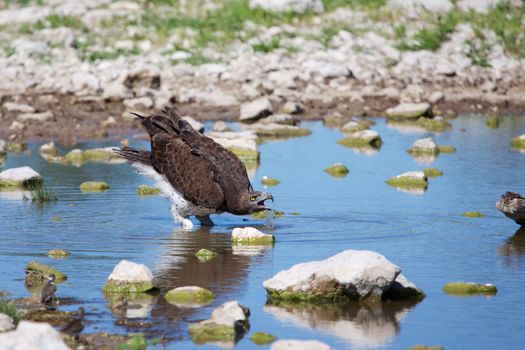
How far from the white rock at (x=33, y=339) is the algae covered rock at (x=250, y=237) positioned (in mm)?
4815

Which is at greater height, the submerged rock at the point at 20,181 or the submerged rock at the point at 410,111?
the submerged rock at the point at 410,111

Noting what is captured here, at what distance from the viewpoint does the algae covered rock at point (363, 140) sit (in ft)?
65.6

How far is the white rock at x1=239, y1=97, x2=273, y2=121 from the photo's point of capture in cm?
2228

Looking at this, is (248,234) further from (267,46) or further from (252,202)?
(267,46)

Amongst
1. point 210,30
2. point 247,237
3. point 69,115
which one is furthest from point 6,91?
point 247,237

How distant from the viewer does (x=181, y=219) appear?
13672mm

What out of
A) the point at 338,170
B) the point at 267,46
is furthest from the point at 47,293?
the point at 267,46

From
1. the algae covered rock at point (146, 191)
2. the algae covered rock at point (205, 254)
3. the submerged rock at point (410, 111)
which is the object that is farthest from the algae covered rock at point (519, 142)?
the algae covered rock at point (205, 254)

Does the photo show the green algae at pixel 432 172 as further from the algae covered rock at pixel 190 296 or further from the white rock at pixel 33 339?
the white rock at pixel 33 339

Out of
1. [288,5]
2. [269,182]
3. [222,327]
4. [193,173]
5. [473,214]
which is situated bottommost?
[269,182]

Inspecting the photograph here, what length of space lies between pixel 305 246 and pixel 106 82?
13031 millimetres

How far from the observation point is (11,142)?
1988cm

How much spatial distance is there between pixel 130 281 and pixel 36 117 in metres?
12.3

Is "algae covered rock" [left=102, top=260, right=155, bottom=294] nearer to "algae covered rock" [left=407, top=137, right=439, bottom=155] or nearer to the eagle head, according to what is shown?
the eagle head
